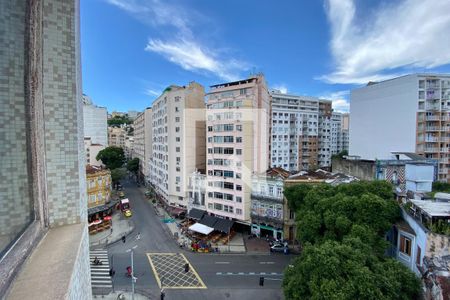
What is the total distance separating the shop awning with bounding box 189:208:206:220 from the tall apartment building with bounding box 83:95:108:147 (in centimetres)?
3797

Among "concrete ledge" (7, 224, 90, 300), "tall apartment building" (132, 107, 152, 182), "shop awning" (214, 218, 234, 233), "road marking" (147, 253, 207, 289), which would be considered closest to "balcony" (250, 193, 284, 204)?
"shop awning" (214, 218, 234, 233)

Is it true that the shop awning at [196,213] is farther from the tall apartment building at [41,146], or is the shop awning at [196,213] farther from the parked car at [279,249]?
the tall apartment building at [41,146]

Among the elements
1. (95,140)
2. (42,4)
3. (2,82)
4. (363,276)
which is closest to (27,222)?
(2,82)

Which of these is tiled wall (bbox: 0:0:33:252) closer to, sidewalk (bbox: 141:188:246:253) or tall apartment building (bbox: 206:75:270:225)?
sidewalk (bbox: 141:188:246:253)

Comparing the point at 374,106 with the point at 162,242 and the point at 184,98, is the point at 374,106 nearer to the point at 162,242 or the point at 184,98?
the point at 184,98

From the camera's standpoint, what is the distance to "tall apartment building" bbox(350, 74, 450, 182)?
28016mm

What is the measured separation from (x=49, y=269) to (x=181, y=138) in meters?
23.5

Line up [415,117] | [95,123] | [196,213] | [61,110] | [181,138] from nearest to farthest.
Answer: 1. [61,110]
2. [196,213]
3. [181,138]
4. [415,117]
5. [95,123]

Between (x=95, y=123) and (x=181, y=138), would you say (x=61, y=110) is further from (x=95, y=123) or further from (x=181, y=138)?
(x=95, y=123)

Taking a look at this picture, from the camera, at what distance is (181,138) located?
25.8 meters

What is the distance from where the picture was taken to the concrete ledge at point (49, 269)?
228cm

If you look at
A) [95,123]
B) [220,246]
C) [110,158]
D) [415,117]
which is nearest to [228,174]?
[220,246]

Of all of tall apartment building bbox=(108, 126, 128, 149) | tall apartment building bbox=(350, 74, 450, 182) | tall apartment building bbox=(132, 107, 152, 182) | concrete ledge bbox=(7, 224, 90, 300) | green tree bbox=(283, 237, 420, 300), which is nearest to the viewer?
concrete ledge bbox=(7, 224, 90, 300)

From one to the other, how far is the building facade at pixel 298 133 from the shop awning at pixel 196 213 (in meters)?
14.8
